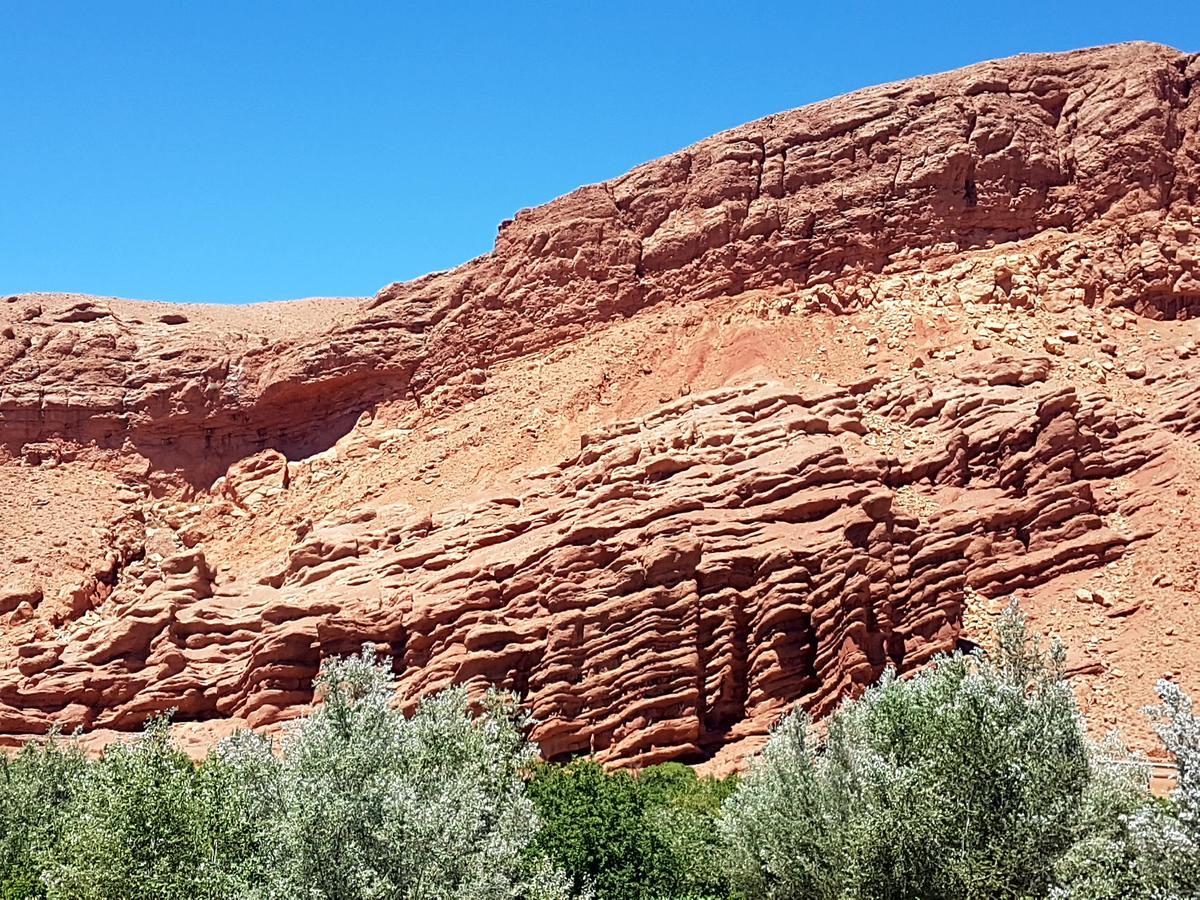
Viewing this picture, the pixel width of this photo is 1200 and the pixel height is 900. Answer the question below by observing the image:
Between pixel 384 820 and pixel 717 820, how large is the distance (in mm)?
8896

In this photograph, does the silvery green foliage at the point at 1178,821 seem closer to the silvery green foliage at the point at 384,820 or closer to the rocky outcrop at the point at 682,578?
the silvery green foliage at the point at 384,820

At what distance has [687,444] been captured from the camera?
38.1 metres

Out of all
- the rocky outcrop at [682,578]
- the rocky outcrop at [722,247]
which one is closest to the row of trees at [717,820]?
the rocky outcrop at [682,578]

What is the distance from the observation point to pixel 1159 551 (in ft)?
110

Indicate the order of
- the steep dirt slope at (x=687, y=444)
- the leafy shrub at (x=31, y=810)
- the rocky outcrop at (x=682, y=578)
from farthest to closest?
the steep dirt slope at (x=687, y=444)
the rocky outcrop at (x=682, y=578)
the leafy shrub at (x=31, y=810)

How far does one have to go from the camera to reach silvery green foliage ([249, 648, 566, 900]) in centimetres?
1365

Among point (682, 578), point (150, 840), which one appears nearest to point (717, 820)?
point (150, 840)

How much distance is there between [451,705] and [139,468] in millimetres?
35211

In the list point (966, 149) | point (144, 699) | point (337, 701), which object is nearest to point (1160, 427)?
point (966, 149)

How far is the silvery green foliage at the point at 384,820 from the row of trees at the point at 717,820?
0.03 m

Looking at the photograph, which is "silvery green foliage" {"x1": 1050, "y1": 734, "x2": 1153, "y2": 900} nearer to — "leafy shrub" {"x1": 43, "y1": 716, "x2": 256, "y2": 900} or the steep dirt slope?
"leafy shrub" {"x1": 43, "y1": 716, "x2": 256, "y2": 900}

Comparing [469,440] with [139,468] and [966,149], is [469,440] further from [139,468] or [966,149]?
[966,149]

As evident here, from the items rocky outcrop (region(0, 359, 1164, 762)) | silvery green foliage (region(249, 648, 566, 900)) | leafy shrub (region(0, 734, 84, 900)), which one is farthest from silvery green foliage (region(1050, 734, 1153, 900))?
leafy shrub (region(0, 734, 84, 900))

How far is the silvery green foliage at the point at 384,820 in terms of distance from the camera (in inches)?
537
